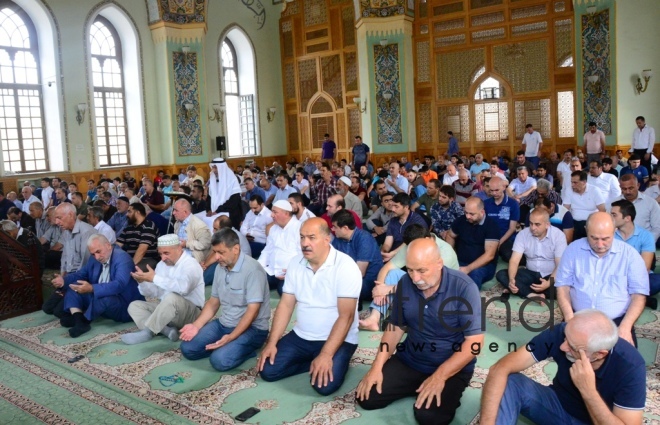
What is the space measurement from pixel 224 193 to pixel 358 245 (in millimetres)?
3304

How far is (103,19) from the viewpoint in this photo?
1352 centimetres

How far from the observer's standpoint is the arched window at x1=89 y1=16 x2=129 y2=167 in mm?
13453

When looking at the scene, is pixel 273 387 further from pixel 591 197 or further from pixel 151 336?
pixel 591 197

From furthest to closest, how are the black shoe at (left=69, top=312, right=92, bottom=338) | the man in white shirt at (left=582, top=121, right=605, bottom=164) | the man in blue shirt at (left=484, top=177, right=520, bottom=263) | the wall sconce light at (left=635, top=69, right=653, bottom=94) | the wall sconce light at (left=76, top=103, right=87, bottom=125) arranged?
the wall sconce light at (left=76, top=103, right=87, bottom=125) < the wall sconce light at (left=635, top=69, right=653, bottom=94) < the man in white shirt at (left=582, top=121, right=605, bottom=164) < the man in blue shirt at (left=484, top=177, right=520, bottom=263) < the black shoe at (left=69, top=312, right=92, bottom=338)

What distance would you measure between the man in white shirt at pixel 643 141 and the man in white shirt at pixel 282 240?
7.64m

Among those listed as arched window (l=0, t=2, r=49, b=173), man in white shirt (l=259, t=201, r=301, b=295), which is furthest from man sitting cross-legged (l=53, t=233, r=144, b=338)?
arched window (l=0, t=2, r=49, b=173)

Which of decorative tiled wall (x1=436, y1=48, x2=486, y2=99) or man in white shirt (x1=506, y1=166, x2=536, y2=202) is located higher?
decorative tiled wall (x1=436, y1=48, x2=486, y2=99)

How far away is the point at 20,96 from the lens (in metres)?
12.5

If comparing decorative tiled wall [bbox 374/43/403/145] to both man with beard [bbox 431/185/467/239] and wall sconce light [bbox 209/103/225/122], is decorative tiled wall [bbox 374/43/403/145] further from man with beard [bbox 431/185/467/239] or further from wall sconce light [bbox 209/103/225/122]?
man with beard [bbox 431/185/467/239]

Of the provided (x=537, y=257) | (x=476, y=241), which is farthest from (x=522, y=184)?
(x=537, y=257)

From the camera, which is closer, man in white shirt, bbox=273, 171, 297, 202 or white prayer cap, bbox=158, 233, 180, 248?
white prayer cap, bbox=158, 233, 180, 248

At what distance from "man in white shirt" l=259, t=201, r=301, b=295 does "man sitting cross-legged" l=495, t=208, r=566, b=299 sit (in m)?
1.87

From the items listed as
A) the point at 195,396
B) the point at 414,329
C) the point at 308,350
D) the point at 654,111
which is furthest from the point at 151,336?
the point at 654,111

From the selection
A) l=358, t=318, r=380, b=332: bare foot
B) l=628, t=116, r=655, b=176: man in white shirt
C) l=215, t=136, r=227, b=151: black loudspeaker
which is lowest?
l=358, t=318, r=380, b=332: bare foot
